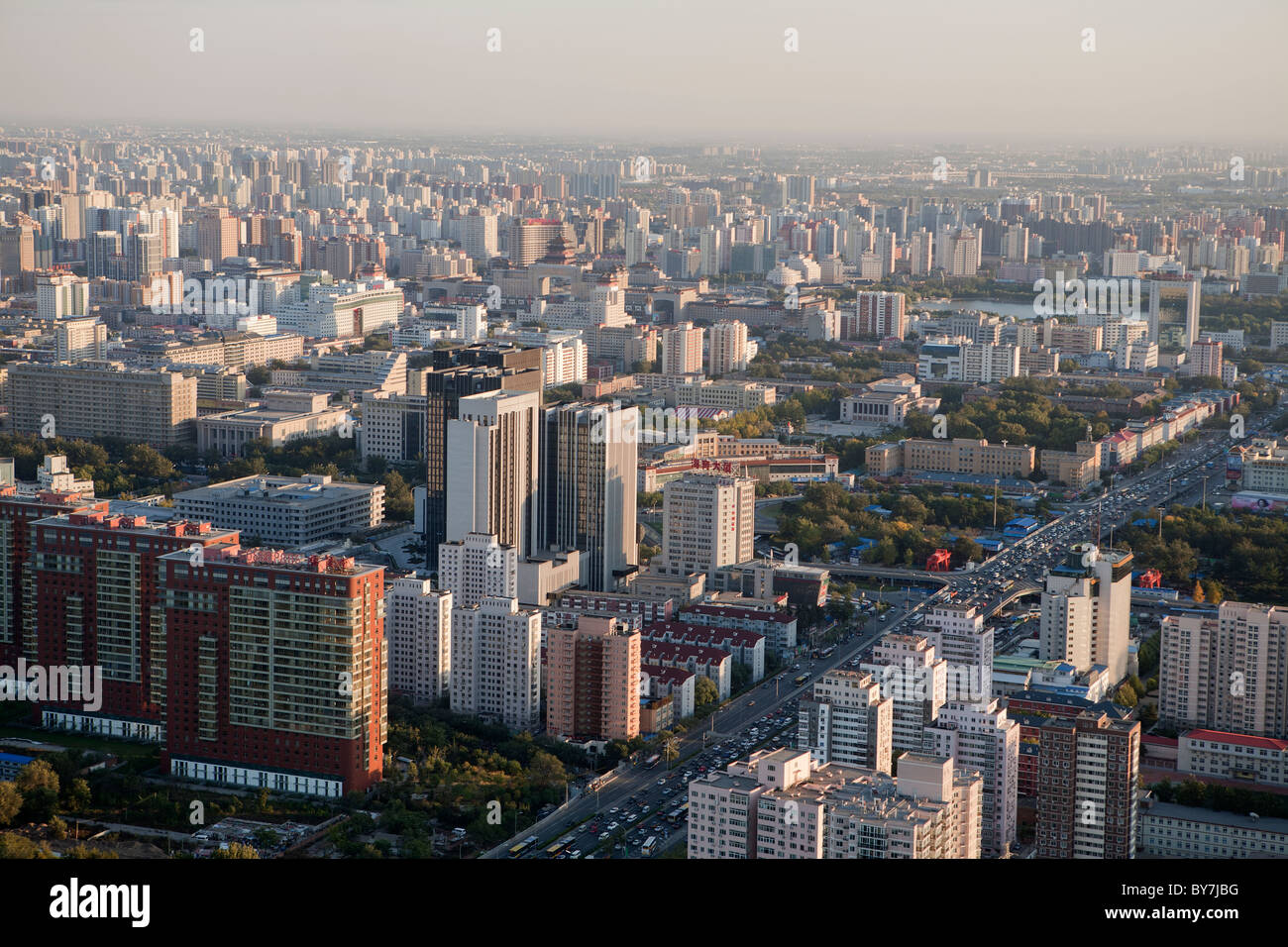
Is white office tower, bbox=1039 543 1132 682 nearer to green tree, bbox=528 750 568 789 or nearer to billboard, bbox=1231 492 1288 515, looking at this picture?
green tree, bbox=528 750 568 789

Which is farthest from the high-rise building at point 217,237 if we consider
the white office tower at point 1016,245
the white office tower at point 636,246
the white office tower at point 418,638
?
the white office tower at point 418,638

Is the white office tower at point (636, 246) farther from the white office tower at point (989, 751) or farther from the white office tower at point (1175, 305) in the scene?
the white office tower at point (989, 751)

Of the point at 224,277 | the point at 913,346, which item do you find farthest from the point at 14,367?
the point at 913,346

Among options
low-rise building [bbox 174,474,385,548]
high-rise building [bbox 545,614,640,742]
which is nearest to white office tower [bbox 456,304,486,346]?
low-rise building [bbox 174,474,385,548]
